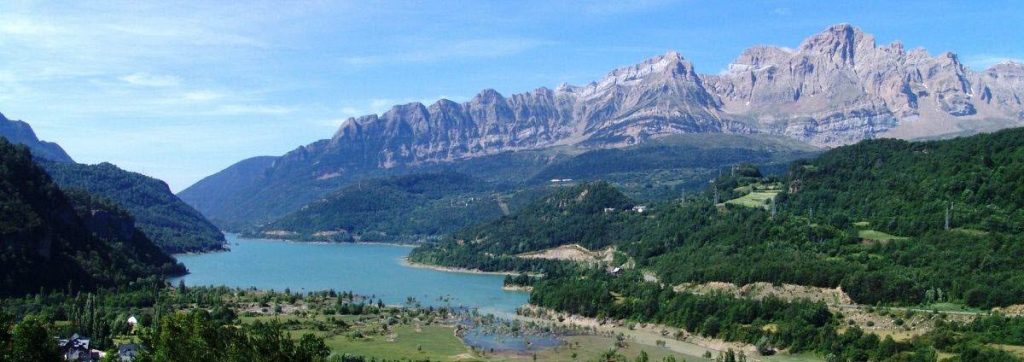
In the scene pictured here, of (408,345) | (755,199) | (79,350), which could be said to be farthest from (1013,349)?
(755,199)

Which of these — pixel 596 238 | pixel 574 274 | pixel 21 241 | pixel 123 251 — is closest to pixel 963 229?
pixel 574 274

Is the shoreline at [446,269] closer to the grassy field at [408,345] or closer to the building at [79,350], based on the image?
the grassy field at [408,345]

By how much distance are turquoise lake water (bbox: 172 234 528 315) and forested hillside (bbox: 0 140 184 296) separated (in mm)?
13109

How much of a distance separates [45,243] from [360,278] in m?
44.3

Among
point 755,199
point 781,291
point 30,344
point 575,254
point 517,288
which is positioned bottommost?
point 517,288

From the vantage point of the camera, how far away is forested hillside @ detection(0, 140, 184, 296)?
301 ft

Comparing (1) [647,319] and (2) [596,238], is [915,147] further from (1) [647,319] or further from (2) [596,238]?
(1) [647,319]

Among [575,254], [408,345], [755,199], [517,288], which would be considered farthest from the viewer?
[575,254]

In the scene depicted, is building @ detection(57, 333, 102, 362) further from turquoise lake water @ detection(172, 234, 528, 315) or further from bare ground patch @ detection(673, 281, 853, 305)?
bare ground patch @ detection(673, 281, 853, 305)

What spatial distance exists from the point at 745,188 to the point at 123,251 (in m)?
82.6

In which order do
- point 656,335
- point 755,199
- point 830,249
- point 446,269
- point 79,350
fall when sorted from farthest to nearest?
point 446,269 → point 755,199 → point 830,249 → point 656,335 → point 79,350

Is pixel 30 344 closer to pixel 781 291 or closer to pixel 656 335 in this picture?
pixel 656 335

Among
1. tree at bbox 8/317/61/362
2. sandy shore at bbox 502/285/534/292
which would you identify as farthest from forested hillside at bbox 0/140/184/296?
tree at bbox 8/317/61/362

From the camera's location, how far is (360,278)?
13262cm
